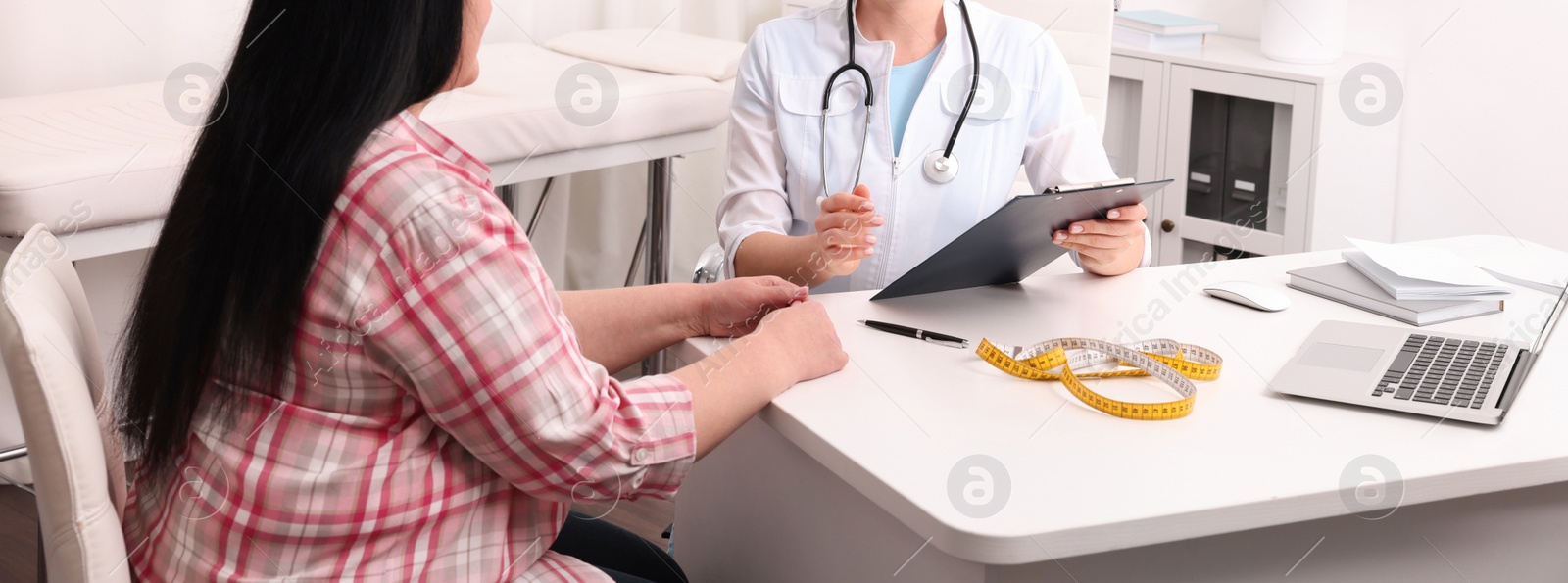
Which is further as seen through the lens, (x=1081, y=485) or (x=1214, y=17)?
(x=1214, y=17)

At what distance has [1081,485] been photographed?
840 millimetres

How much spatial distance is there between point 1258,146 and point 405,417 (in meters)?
2.24

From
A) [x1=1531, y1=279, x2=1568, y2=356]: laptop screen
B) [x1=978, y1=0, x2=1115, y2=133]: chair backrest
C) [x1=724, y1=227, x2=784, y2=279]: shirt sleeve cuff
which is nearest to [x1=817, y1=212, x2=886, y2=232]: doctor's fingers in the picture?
[x1=724, y1=227, x2=784, y2=279]: shirt sleeve cuff

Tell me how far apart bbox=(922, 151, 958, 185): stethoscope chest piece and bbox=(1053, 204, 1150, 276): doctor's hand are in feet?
0.76

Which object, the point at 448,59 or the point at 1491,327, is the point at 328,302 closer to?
the point at 448,59

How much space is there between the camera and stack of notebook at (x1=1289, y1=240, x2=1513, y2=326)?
1.25 m

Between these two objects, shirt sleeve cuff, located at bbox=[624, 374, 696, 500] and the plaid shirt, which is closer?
the plaid shirt

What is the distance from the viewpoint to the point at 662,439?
2.92 ft

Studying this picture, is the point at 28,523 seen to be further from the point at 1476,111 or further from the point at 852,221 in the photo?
the point at 1476,111

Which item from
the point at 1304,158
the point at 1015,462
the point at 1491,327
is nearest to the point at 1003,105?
the point at 1491,327

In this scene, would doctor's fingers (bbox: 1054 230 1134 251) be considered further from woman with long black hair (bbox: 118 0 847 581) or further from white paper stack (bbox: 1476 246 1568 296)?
woman with long black hair (bbox: 118 0 847 581)

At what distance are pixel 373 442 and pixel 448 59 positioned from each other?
0.26 metres

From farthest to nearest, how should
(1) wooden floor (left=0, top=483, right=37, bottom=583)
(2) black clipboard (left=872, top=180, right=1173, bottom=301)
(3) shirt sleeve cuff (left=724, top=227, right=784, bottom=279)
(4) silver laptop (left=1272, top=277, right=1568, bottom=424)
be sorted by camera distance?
(1) wooden floor (left=0, top=483, right=37, bottom=583) → (3) shirt sleeve cuff (left=724, top=227, right=784, bottom=279) → (2) black clipboard (left=872, top=180, right=1173, bottom=301) → (4) silver laptop (left=1272, top=277, right=1568, bottom=424)

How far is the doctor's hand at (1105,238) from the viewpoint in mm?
1267
